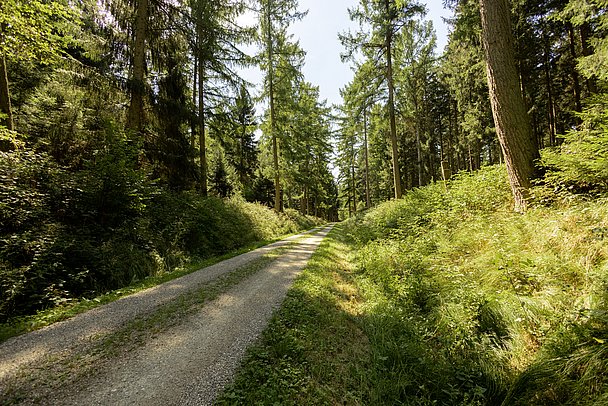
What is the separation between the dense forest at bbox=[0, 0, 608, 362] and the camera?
5.29 metres

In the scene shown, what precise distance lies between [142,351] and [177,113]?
11512mm

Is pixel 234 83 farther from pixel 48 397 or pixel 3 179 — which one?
pixel 48 397

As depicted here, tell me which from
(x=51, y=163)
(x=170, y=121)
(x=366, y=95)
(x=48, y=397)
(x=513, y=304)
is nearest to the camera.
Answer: (x=48, y=397)

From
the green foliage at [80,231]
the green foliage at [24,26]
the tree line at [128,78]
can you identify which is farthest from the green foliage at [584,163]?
the green foliage at [24,26]

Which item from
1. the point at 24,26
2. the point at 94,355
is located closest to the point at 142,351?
the point at 94,355

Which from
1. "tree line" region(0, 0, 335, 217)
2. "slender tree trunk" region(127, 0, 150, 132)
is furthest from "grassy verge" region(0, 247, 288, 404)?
"slender tree trunk" region(127, 0, 150, 132)

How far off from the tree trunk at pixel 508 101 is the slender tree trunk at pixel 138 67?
11.9 m

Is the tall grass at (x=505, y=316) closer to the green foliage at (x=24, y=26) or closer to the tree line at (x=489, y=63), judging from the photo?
the tree line at (x=489, y=63)

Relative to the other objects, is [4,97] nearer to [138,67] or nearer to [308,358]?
[138,67]

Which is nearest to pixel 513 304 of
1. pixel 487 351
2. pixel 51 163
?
pixel 487 351

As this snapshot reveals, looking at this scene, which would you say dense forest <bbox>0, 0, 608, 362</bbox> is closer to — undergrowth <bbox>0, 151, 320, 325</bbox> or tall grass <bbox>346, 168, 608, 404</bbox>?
undergrowth <bbox>0, 151, 320, 325</bbox>

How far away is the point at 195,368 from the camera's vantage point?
2.91m

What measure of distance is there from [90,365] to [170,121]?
1152 cm

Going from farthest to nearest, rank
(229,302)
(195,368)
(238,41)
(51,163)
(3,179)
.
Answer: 1. (238,41)
2. (51,163)
3. (3,179)
4. (229,302)
5. (195,368)
